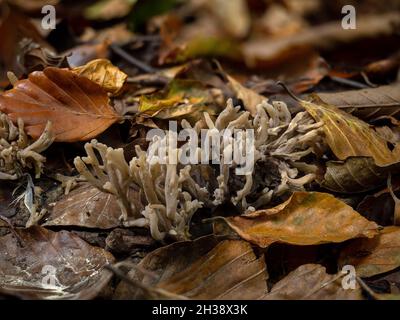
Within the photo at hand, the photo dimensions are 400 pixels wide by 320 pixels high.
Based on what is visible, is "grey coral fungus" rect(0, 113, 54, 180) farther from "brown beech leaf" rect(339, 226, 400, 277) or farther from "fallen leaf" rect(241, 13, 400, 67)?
"fallen leaf" rect(241, 13, 400, 67)

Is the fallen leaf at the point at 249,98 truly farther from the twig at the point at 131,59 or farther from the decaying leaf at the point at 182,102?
the twig at the point at 131,59

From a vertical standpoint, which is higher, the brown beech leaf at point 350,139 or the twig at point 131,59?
the twig at point 131,59

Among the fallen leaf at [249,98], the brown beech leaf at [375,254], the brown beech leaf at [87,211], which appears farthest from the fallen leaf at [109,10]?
the brown beech leaf at [375,254]

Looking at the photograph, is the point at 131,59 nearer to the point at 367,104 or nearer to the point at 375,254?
the point at 367,104

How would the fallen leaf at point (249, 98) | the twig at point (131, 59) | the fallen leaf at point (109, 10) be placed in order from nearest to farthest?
the fallen leaf at point (249, 98), the twig at point (131, 59), the fallen leaf at point (109, 10)

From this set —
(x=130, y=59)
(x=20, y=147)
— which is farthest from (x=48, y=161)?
(x=130, y=59)

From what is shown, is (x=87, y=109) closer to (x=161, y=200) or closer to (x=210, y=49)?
(x=161, y=200)
